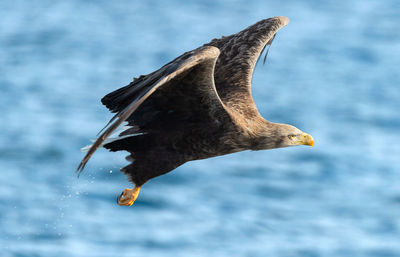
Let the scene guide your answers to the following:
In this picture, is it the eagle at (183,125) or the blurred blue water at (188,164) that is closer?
the eagle at (183,125)

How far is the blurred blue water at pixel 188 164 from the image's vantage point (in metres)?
19.8

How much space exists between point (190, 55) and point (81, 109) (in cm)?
1328

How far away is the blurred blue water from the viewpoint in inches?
780

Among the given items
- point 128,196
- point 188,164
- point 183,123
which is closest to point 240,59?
point 183,123

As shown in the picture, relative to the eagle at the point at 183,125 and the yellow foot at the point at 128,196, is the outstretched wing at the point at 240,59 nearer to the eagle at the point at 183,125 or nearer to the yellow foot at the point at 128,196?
the eagle at the point at 183,125

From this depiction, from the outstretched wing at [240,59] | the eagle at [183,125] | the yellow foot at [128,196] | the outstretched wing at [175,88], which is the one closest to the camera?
the outstretched wing at [175,88]

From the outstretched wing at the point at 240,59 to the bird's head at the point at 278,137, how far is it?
50 centimetres

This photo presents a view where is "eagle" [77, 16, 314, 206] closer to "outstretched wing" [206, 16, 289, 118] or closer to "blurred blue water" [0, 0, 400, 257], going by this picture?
"outstretched wing" [206, 16, 289, 118]

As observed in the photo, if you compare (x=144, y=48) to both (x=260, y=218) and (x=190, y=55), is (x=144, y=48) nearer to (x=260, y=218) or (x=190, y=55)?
(x=260, y=218)

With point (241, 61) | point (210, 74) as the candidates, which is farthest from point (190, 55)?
point (241, 61)

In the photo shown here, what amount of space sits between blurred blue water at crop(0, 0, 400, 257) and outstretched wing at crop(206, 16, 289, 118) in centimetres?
885

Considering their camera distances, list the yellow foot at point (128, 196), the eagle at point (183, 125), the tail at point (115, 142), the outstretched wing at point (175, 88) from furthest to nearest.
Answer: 1. the yellow foot at point (128, 196)
2. the tail at point (115, 142)
3. the eagle at point (183, 125)
4. the outstretched wing at point (175, 88)

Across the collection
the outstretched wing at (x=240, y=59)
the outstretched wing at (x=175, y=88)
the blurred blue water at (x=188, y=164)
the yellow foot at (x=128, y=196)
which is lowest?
the yellow foot at (x=128, y=196)

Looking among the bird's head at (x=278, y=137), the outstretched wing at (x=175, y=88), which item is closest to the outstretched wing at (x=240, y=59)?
the bird's head at (x=278, y=137)
